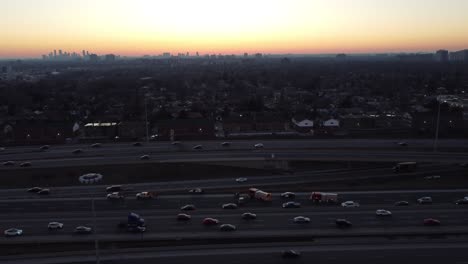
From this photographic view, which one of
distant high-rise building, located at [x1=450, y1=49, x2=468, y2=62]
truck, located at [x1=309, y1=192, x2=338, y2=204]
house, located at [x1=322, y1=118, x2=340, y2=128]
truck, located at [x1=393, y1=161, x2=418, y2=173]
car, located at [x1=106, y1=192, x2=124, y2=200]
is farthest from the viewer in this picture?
distant high-rise building, located at [x1=450, y1=49, x2=468, y2=62]

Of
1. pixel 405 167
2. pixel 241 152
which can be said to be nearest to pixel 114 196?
pixel 241 152

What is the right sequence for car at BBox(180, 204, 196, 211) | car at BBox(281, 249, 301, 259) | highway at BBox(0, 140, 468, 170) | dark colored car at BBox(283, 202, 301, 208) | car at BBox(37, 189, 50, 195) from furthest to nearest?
highway at BBox(0, 140, 468, 170) < car at BBox(37, 189, 50, 195) < dark colored car at BBox(283, 202, 301, 208) < car at BBox(180, 204, 196, 211) < car at BBox(281, 249, 301, 259)

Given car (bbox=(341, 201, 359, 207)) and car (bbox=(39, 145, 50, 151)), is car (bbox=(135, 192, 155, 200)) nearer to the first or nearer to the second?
car (bbox=(341, 201, 359, 207))

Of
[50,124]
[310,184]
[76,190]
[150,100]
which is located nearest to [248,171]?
[310,184]

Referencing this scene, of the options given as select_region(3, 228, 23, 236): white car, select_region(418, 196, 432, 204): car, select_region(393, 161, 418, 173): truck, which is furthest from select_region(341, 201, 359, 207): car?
select_region(3, 228, 23, 236): white car

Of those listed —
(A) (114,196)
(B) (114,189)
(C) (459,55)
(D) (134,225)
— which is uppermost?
(C) (459,55)

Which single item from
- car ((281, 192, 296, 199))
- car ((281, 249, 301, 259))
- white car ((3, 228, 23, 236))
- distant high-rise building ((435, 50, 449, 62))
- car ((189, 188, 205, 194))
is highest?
distant high-rise building ((435, 50, 449, 62))

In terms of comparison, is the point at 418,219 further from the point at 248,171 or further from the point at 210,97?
the point at 210,97

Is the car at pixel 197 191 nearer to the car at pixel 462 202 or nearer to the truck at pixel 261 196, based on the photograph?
the truck at pixel 261 196

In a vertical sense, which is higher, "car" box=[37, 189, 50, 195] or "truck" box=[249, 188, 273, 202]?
"truck" box=[249, 188, 273, 202]

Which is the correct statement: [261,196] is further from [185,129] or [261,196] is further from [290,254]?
[185,129]

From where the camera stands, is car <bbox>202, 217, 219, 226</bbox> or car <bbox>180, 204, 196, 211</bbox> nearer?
car <bbox>202, 217, 219, 226</bbox>
